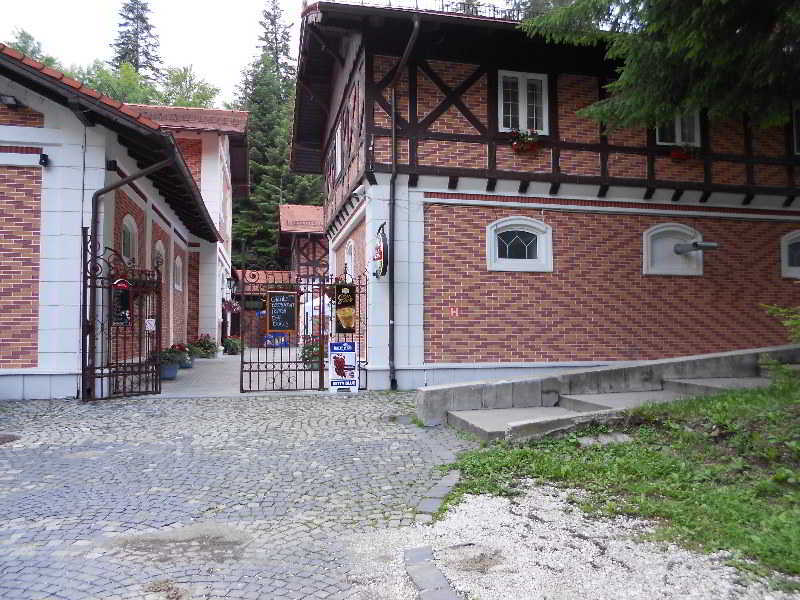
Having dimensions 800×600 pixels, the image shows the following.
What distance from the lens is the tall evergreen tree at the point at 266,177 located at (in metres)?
40.7

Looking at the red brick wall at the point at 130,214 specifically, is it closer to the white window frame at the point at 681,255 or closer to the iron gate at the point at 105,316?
the iron gate at the point at 105,316

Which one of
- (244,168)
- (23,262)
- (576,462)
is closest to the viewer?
(576,462)

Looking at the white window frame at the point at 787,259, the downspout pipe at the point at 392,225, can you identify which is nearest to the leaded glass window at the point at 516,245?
the downspout pipe at the point at 392,225

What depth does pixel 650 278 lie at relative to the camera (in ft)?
39.1

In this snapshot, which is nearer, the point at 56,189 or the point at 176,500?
the point at 176,500

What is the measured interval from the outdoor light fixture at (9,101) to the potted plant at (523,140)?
27.1 feet

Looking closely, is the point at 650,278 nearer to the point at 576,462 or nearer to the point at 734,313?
the point at 734,313

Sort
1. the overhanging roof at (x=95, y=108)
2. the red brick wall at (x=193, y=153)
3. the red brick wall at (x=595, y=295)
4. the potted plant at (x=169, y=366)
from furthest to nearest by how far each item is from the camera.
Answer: the red brick wall at (x=193, y=153)
the potted plant at (x=169, y=366)
the red brick wall at (x=595, y=295)
the overhanging roof at (x=95, y=108)

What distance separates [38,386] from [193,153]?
1391cm

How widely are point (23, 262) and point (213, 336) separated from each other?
1259 cm

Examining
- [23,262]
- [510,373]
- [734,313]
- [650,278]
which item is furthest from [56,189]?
[734,313]

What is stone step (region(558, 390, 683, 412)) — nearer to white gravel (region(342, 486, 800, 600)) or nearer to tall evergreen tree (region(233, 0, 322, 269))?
white gravel (region(342, 486, 800, 600))

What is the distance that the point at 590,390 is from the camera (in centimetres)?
803

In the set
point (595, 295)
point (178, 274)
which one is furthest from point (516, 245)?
point (178, 274)
